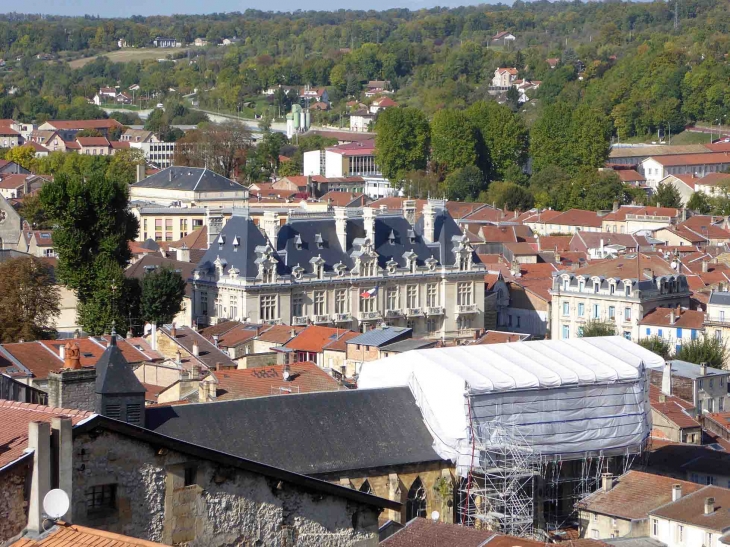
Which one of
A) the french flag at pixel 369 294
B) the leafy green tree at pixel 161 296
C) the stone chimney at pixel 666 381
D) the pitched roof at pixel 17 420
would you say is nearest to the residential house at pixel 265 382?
the stone chimney at pixel 666 381

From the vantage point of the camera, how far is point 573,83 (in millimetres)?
168375

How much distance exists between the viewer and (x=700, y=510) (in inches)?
1251

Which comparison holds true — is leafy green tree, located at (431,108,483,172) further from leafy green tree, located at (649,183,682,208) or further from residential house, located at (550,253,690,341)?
residential house, located at (550,253,690,341)

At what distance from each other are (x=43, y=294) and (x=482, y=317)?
1717 centimetres

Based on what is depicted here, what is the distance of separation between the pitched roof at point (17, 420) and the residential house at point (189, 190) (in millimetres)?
81026

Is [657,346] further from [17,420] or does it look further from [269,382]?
[17,420]

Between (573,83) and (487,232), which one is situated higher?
(573,83)

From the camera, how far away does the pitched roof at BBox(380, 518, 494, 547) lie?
24.7m

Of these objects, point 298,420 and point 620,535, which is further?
point 620,535

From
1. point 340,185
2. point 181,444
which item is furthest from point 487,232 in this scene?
point 181,444

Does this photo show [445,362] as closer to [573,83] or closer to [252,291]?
[252,291]

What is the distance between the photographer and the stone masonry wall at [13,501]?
16156 mm

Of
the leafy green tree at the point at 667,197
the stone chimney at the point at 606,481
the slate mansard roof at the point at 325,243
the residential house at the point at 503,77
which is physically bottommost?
the stone chimney at the point at 606,481

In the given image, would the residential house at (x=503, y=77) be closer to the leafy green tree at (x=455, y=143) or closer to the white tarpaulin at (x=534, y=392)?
the leafy green tree at (x=455, y=143)
